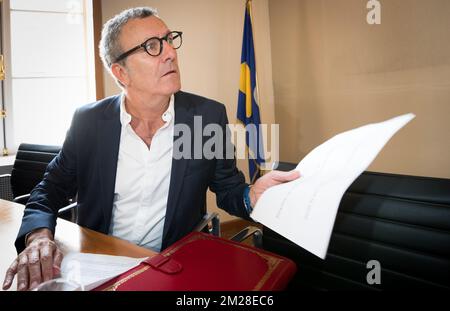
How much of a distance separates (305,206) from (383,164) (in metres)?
2.05

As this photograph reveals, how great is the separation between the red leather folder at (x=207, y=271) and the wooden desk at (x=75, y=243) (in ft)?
0.50

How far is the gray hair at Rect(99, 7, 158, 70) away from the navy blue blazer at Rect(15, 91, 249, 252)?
20 cm

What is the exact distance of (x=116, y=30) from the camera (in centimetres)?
126

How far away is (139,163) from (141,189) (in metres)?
0.10

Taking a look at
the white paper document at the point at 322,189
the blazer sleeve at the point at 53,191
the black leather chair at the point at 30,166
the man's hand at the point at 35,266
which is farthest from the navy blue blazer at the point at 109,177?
the black leather chair at the point at 30,166

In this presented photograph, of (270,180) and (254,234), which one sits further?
(254,234)

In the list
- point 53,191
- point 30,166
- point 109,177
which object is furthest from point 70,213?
point 30,166

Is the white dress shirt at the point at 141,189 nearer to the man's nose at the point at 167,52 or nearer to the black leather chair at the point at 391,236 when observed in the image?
the man's nose at the point at 167,52

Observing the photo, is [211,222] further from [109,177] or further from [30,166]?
[30,166]

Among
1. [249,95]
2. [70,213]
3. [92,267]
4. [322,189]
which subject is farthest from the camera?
[249,95]

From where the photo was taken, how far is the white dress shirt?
126 centimetres

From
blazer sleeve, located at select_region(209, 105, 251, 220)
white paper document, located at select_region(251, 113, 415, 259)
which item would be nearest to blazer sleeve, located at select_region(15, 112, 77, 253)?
blazer sleeve, located at select_region(209, 105, 251, 220)
